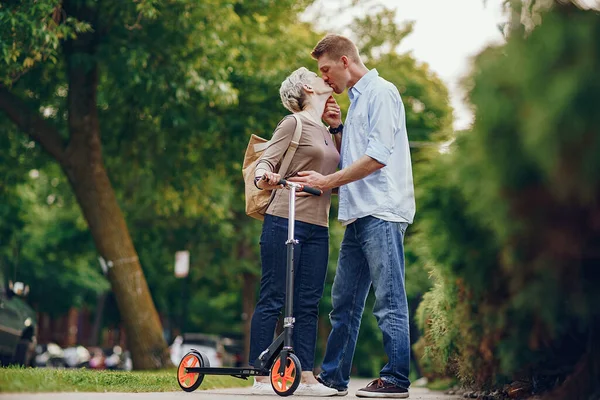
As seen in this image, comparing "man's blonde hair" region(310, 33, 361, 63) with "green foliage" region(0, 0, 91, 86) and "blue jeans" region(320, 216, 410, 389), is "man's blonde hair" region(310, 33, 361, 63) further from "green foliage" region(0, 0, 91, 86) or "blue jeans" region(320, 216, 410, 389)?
"green foliage" region(0, 0, 91, 86)

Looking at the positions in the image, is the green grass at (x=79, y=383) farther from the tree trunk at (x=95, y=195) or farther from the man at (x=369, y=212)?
the tree trunk at (x=95, y=195)

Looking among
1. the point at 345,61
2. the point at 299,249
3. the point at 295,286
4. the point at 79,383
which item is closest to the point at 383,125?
the point at 345,61

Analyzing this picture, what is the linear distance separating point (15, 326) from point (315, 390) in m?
6.99

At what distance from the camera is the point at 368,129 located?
21.0 ft

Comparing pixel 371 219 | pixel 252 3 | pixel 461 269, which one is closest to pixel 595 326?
pixel 461 269

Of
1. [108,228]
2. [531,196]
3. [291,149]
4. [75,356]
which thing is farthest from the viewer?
[75,356]

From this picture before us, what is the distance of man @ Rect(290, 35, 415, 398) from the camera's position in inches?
241

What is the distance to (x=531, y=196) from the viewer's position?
3.70 metres

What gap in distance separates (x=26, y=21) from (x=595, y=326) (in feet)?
31.1

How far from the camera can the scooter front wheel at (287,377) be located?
561cm

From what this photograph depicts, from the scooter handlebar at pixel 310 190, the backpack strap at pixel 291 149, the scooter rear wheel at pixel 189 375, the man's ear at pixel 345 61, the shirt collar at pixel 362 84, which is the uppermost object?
the man's ear at pixel 345 61

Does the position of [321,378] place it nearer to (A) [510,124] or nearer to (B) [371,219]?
(B) [371,219]

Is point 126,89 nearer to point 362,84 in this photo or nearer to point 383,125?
point 362,84

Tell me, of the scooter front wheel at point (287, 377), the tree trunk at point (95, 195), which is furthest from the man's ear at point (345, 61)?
the tree trunk at point (95, 195)
